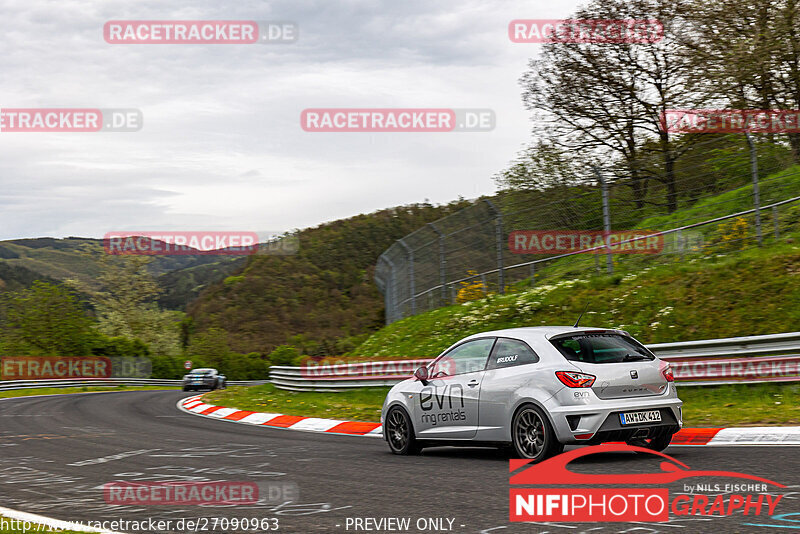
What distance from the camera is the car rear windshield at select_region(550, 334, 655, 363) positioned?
815cm

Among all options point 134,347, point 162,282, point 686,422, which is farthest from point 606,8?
point 162,282

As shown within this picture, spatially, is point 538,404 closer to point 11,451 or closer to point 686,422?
point 686,422

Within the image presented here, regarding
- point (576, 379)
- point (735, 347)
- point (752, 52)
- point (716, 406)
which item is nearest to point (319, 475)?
point (576, 379)

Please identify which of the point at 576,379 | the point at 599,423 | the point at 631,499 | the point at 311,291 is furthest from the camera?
the point at 311,291

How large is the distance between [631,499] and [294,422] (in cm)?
1042

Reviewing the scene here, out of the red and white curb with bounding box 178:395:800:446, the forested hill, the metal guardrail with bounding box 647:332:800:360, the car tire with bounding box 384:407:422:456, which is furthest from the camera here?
the forested hill

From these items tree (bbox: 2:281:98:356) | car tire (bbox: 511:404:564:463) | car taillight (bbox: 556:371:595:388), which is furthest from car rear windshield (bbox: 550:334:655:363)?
tree (bbox: 2:281:98:356)

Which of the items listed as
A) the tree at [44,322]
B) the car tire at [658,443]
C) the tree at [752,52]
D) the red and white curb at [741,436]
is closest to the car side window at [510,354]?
the car tire at [658,443]

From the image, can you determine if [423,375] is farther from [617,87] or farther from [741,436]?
[617,87]

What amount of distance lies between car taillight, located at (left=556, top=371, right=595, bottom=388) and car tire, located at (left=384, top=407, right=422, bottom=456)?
258 cm

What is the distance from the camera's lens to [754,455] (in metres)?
7.55

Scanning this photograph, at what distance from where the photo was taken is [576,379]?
25.6ft

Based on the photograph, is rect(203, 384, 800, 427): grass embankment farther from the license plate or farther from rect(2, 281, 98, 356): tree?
rect(2, 281, 98, 356): tree

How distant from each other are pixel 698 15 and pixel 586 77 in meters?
4.69
